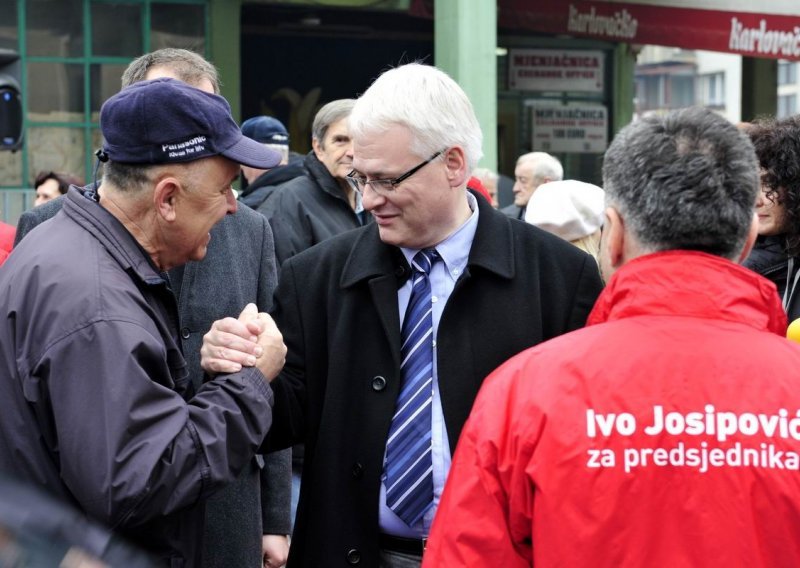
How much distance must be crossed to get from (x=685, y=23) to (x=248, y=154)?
45.8 ft

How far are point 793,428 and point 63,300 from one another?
1.40 meters

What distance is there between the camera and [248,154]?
9.68 feet

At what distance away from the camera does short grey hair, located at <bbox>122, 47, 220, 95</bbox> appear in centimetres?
394

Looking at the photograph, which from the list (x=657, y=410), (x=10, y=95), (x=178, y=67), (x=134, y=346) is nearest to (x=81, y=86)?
(x=10, y=95)

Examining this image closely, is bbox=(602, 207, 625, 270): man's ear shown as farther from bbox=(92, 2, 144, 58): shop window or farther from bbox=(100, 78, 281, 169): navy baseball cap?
bbox=(92, 2, 144, 58): shop window

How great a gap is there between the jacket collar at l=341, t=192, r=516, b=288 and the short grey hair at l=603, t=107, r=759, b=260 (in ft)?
2.58

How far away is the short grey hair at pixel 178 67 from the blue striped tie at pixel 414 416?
1.14 m

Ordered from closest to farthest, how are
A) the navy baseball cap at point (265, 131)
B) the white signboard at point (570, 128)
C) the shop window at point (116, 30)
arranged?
1. the navy baseball cap at point (265, 131)
2. the shop window at point (116, 30)
3. the white signboard at point (570, 128)

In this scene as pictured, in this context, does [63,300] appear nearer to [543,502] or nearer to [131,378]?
[131,378]

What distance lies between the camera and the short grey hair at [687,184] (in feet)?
7.63

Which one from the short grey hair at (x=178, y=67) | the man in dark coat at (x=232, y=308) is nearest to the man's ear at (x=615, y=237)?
the man in dark coat at (x=232, y=308)

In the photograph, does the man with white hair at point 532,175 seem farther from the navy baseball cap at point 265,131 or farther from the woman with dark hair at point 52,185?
the woman with dark hair at point 52,185

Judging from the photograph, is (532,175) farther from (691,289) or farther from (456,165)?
(691,289)

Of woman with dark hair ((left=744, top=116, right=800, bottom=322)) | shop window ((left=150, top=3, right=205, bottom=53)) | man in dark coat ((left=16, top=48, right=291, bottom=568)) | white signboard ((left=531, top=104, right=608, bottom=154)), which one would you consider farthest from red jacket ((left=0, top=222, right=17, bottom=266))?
white signboard ((left=531, top=104, right=608, bottom=154))
